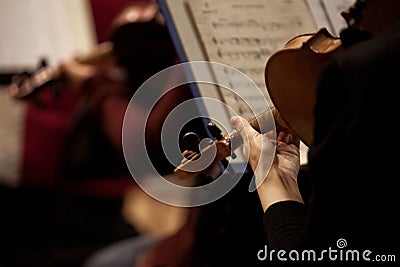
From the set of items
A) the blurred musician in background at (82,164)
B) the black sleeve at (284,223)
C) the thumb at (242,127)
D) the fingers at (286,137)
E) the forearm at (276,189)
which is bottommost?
the blurred musician in background at (82,164)

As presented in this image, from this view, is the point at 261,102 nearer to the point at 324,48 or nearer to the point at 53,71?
the point at 324,48

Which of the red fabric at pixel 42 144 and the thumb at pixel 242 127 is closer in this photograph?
the thumb at pixel 242 127

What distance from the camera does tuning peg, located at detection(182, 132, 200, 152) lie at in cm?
99

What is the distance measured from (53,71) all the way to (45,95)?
23cm

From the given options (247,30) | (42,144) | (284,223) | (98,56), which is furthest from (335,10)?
(42,144)

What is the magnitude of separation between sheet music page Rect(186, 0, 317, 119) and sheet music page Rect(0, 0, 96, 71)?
139cm

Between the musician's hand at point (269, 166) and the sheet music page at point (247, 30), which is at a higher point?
the sheet music page at point (247, 30)

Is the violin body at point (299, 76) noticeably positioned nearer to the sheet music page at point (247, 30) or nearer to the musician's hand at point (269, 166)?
the musician's hand at point (269, 166)

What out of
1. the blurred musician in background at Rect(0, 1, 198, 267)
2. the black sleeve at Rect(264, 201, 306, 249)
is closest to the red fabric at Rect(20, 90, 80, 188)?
the blurred musician in background at Rect(0, 1, 198, 267)

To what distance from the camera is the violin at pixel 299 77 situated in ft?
2.92

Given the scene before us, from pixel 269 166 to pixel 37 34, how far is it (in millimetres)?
1731

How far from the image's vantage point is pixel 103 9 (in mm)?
2771

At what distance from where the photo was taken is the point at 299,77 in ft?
2.98

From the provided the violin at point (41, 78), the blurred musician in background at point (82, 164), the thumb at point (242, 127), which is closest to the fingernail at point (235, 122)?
the thumb at point (242, 127)
